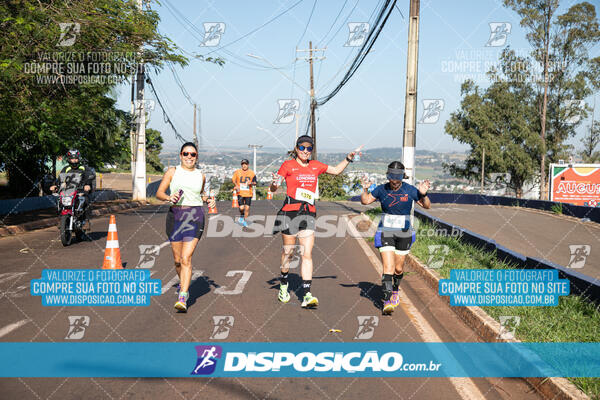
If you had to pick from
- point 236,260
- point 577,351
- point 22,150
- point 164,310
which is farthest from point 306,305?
point 22,150

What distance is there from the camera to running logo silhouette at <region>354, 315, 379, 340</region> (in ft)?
19.6

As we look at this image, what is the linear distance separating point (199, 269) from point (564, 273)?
19.5 feet

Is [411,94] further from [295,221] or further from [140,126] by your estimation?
[140,126]

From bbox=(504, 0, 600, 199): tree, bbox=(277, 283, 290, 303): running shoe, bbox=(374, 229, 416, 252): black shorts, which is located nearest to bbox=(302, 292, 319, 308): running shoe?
bbox=(277, 283, 290, 303): running shoe

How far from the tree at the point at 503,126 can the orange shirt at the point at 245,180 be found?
153 ft

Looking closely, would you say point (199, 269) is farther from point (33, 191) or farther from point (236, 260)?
point (33, 191)

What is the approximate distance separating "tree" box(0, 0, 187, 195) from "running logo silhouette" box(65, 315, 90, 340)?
9337 millimetres

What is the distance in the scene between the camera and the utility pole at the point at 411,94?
12805mm

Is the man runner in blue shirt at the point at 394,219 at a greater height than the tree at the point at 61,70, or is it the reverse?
the tree at the point at 61,70

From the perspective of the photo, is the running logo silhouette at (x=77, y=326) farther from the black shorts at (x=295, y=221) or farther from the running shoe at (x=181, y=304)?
the black shorts at (x=295, y=221)

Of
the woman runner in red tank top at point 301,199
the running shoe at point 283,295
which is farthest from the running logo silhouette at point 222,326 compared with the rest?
the woman runner in red tank top at point 301,199

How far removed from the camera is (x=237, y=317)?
259 inches

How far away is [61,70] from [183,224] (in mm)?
13366

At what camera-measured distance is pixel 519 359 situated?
518 cm
